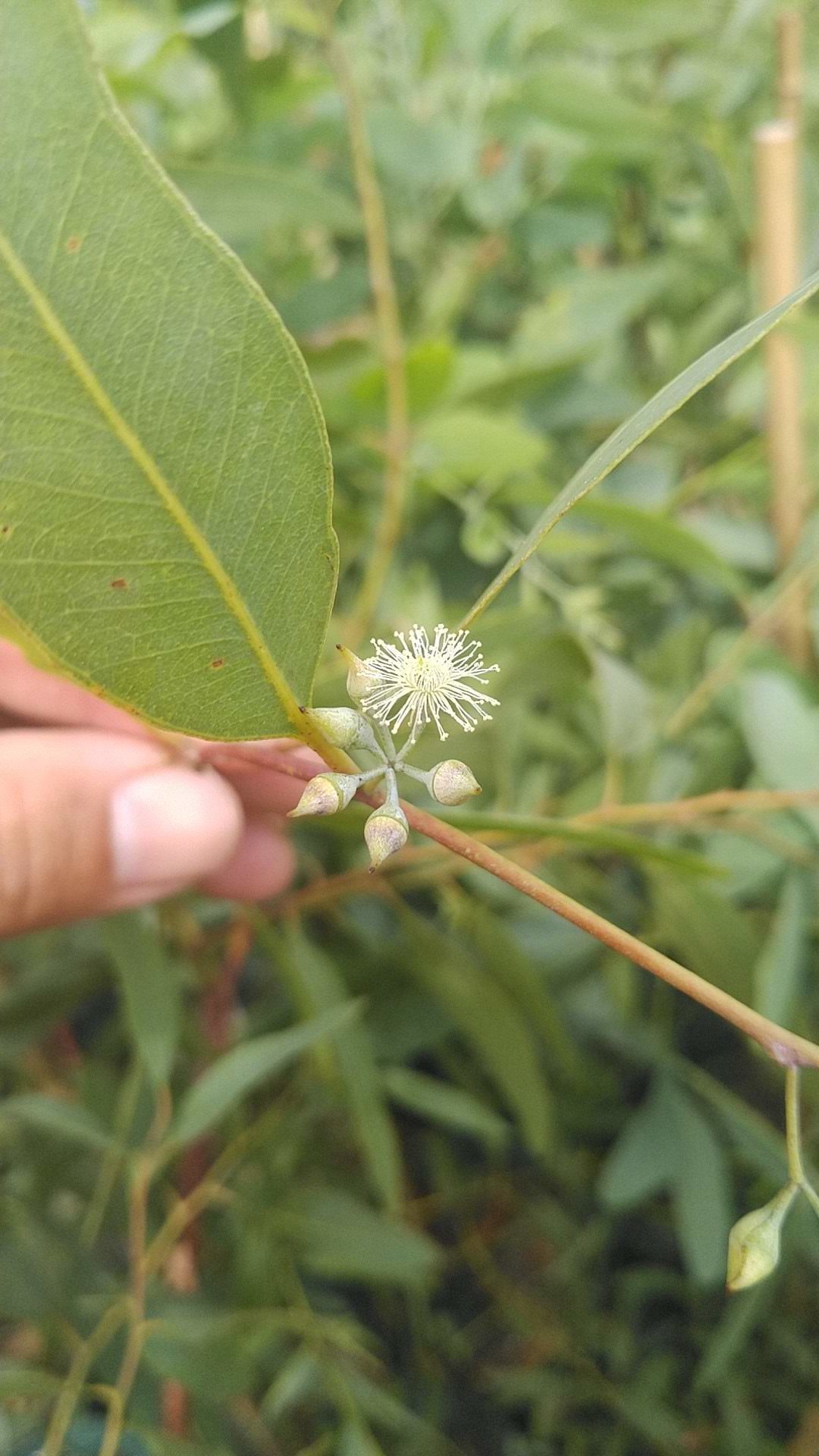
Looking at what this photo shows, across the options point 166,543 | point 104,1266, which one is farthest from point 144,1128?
point 166,543

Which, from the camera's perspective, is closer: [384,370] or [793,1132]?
[793,1132]

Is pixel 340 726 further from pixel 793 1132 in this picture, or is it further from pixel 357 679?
pixel 793 1132

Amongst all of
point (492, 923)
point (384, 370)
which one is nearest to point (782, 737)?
point (492, 923)

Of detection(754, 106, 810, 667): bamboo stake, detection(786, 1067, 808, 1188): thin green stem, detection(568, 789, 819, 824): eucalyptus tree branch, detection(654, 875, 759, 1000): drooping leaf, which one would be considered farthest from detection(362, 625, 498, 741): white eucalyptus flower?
detection(754, 106, 810, 667): bamboo stake

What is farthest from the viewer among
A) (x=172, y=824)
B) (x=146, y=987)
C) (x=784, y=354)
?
(x=784, y=354)

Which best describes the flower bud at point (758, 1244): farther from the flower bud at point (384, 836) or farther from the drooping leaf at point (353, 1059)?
the drooping leaf at point (353, 1059)

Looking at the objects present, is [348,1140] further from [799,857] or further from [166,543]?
[166,543]
